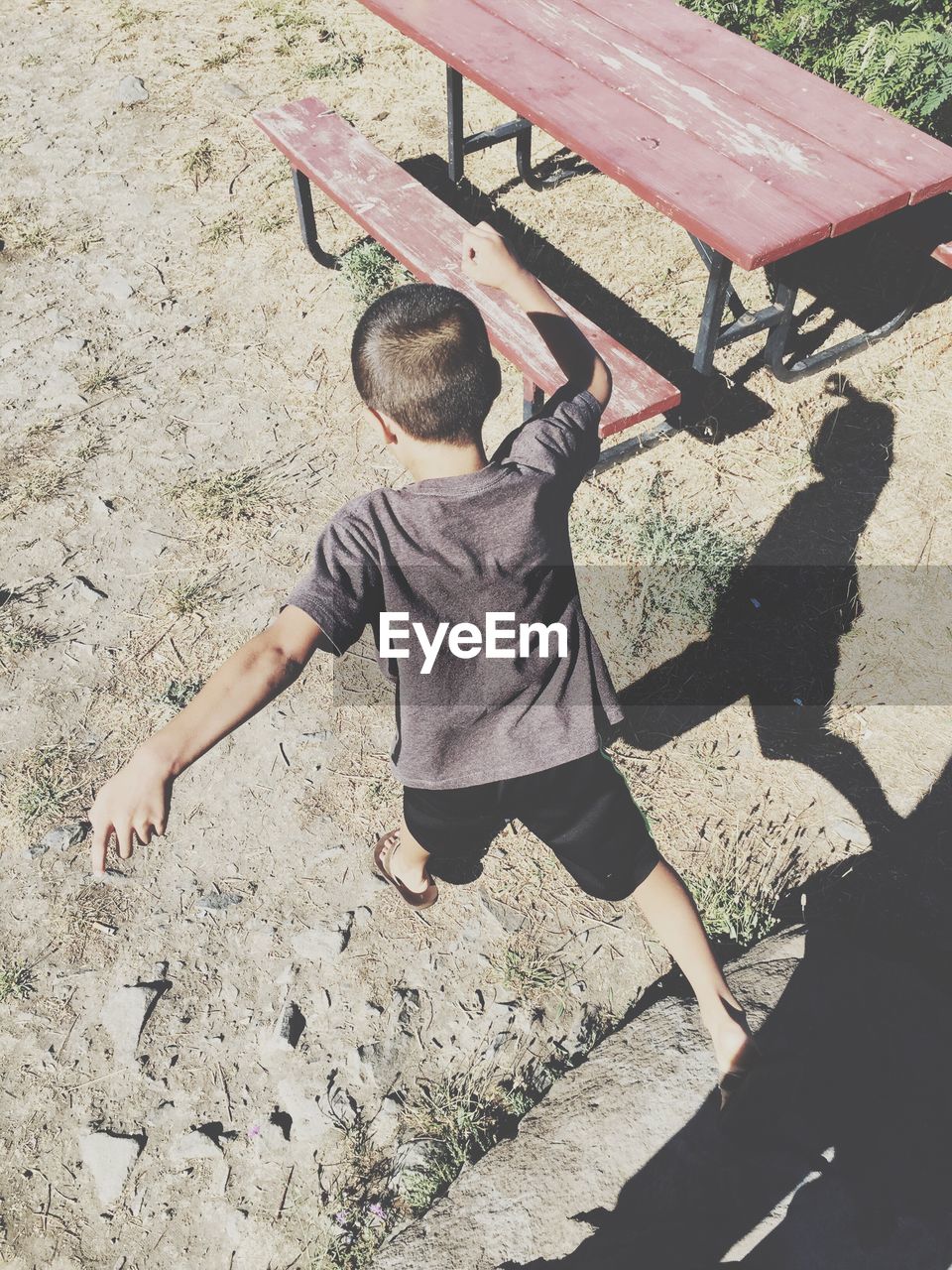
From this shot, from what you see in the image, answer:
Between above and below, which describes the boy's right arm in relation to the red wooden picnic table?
below

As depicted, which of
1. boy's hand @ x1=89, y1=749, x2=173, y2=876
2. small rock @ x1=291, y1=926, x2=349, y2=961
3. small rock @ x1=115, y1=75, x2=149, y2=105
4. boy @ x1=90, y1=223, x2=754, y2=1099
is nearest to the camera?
boy's hand @ x1=89, y1=749, x2=173, y2=876

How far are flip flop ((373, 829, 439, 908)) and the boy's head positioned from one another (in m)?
1.51

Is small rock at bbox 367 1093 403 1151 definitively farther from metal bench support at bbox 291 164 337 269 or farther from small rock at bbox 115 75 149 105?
small rock at bbox 115 75 149 105

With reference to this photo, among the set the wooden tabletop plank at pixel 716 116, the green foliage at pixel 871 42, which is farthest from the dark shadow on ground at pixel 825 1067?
the green foliage at pixel 871 42

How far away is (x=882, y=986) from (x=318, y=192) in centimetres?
496

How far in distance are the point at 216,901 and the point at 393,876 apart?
54 centimetres

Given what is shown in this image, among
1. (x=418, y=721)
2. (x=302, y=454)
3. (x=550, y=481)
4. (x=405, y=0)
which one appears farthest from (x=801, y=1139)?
(x=405, y=0)

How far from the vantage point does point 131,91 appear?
6.32 m

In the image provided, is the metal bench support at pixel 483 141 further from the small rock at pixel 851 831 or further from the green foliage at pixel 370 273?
the small rock at pixel 851 831

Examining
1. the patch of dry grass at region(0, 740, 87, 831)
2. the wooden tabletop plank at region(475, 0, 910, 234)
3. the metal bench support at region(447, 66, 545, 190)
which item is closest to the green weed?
the patch of dry grass at region(0, 740, 87, 831)

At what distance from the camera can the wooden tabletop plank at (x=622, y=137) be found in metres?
3.20

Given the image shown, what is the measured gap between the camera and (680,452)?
13.3 feet

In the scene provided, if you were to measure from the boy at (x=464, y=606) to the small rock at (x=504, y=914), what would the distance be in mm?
716

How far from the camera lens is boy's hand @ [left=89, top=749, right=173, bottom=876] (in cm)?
Result: 150
